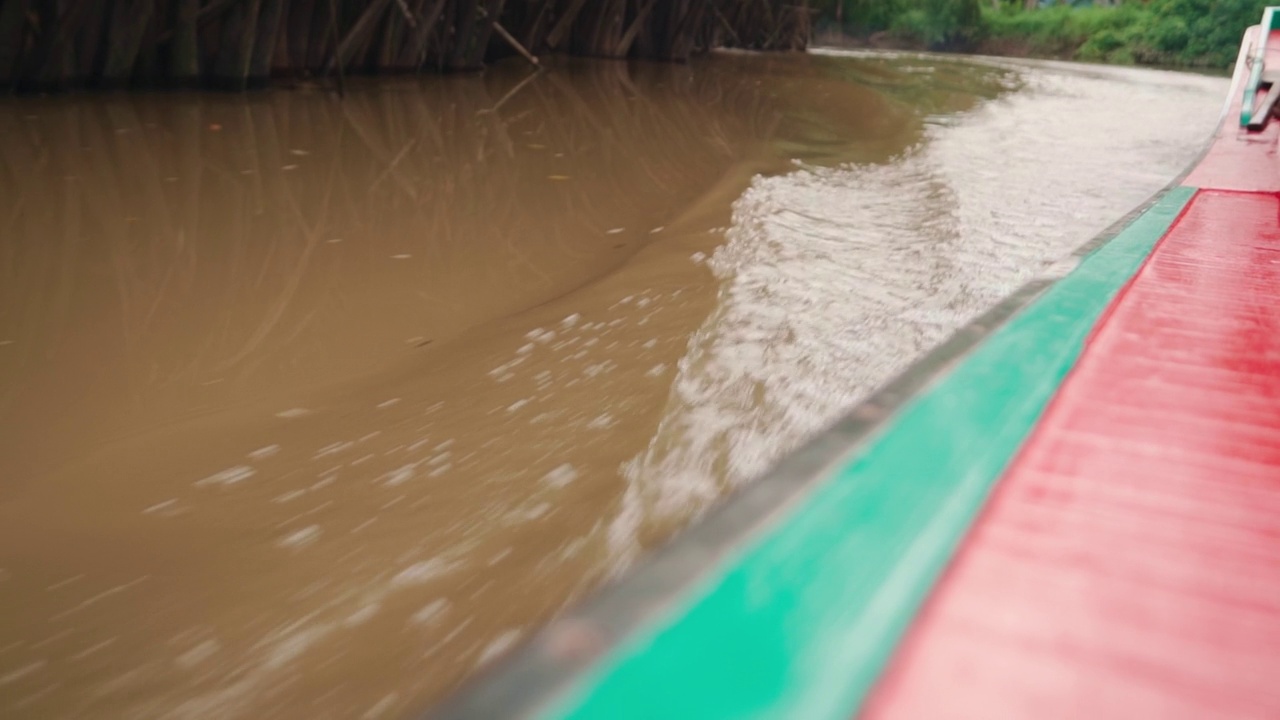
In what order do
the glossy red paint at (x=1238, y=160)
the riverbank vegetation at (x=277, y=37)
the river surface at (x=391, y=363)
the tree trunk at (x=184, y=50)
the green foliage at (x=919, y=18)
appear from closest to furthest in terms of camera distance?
the river surface at (x=391, y=363)
the glossy red paint at (x=1238, y=160)
the riverbank vegetation at (x=277, y=37)
the tree trunk at (x=184, y=50)
the green foliage at (x=919, y=18)

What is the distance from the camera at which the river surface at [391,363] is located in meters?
1.14

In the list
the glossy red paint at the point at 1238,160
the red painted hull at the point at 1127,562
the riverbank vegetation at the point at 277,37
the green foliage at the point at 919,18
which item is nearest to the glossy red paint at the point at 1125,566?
the red painted hull at the point at 1127,562

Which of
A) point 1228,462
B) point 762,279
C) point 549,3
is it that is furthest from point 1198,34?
point 1228,462

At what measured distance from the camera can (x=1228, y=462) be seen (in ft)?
3.23

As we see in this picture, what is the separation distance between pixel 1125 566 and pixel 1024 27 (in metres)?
24.2

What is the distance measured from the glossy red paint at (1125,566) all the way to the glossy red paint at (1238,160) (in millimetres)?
2428

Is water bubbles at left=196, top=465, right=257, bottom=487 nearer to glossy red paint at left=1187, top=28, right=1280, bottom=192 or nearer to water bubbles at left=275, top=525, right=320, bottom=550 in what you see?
water bubbles at left=275, top=525, right=320, bottom=550

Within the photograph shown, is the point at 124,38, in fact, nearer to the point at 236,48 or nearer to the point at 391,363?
the point at 236,48

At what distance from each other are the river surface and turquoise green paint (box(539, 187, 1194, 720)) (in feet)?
1.71

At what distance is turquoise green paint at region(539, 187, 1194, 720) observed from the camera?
545 mm

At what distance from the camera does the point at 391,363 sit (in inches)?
76.0

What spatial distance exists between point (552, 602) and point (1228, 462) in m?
0.79

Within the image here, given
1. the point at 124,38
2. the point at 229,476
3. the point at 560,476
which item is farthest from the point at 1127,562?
the point at 124,38

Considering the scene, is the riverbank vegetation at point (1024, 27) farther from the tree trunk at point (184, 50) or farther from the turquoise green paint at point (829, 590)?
the turquoise green paint at point (829, 590)
